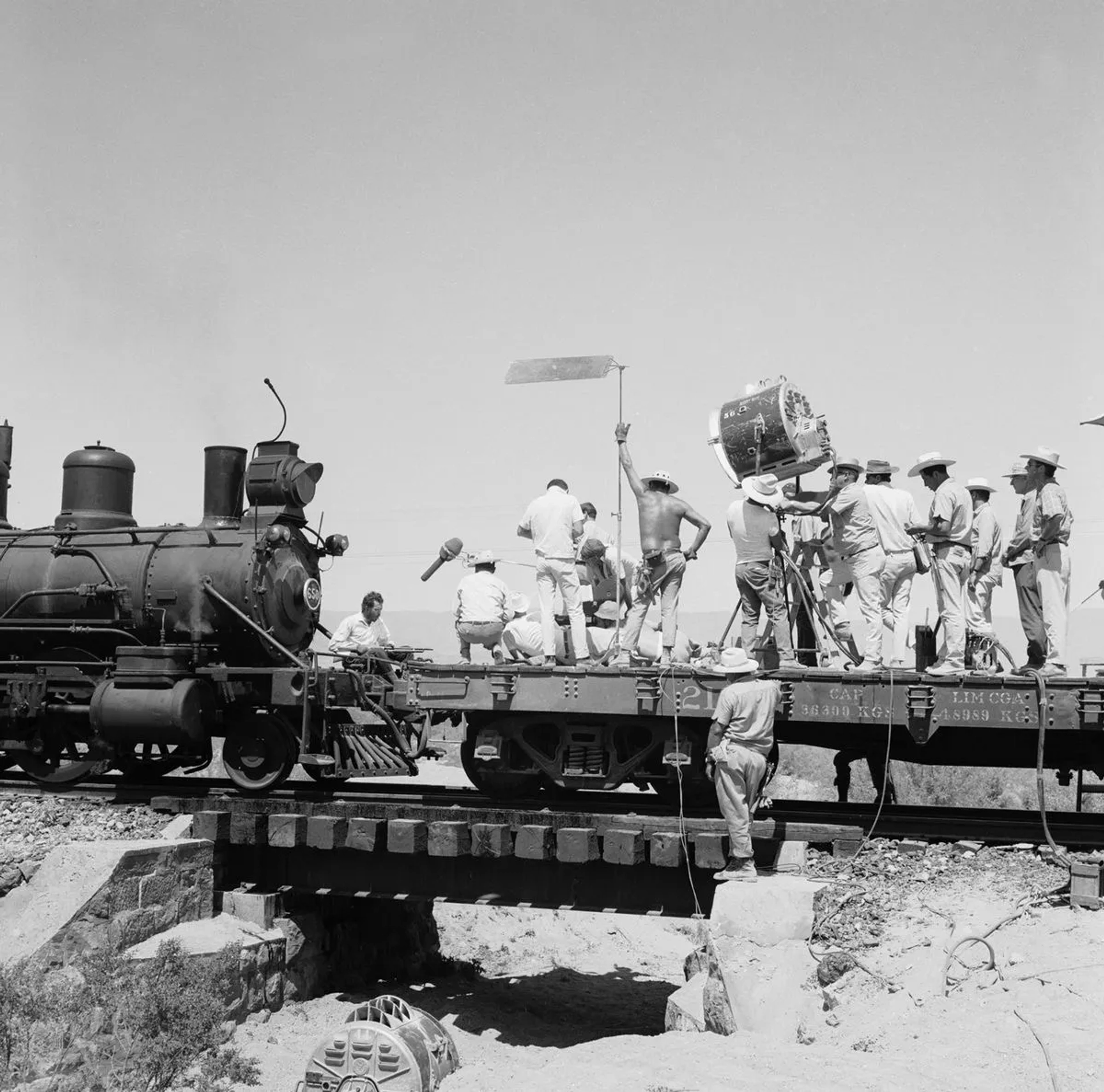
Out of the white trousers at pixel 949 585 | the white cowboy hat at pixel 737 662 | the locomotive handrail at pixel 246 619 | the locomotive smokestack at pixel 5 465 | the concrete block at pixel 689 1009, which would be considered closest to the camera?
the concrete block at pixel 689 1009

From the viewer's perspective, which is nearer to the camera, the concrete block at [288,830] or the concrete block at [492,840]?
the concrete block at [492,840]

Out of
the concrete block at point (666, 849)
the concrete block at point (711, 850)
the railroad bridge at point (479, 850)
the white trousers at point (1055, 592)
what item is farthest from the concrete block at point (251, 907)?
the white trousers at point (1055, 592)

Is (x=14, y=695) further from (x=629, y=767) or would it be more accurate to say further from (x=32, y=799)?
(x=629, y=767)

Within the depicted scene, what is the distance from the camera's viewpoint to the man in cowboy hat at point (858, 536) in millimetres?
11570

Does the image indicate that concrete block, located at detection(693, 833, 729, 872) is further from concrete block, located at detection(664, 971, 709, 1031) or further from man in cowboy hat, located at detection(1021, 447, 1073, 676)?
man in cowboy hat, located at detection(1021, 447, 1073, 676)

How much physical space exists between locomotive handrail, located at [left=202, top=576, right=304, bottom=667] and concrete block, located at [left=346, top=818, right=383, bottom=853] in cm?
181

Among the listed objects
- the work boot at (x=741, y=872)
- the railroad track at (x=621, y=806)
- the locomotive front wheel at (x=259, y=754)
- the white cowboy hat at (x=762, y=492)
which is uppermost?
the white cowboy hat at (x=762, y=492)

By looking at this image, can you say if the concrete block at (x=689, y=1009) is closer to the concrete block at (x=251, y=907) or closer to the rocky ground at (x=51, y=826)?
the concrete block at (x=251, y=907)

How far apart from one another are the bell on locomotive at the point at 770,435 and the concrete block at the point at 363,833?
14.7 feet

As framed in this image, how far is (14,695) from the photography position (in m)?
12.5

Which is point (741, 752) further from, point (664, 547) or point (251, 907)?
point (251, 907)

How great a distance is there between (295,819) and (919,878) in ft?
17.3

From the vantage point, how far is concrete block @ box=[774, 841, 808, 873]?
10125 mm

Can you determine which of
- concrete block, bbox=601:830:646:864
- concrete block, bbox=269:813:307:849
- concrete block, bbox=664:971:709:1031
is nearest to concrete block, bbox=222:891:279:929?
concrete block, bbox=269:813:307:849
